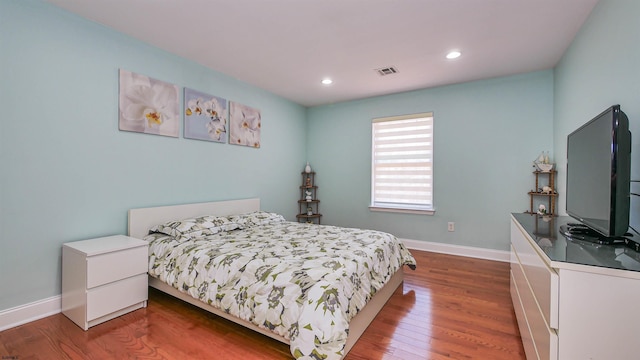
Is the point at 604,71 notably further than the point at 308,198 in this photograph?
No

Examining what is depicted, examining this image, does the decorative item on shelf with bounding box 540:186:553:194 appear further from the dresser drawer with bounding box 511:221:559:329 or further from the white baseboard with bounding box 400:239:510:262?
the dresser drawer with bounding box 511:221:559:329

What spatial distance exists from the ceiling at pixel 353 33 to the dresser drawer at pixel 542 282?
185 cm

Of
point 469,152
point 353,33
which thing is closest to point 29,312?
point 353,33

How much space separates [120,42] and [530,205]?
4.86 metres

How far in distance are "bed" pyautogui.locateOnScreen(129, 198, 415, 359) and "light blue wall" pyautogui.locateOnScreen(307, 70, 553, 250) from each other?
1.48 m

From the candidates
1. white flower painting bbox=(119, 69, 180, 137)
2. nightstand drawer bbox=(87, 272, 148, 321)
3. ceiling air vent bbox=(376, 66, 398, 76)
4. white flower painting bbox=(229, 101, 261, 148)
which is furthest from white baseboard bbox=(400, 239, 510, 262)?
white flower painting bbox=(119, 69, 180, 137)

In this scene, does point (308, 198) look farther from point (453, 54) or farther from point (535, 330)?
point (535, 330)

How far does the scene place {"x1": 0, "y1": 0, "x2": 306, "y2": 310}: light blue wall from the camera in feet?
6.48

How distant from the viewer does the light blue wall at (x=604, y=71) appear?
61.3 inches

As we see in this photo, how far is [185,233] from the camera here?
259 cm

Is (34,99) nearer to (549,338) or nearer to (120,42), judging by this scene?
(120,42)

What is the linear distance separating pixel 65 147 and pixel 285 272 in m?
2.10

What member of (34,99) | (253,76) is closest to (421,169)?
(253,76)

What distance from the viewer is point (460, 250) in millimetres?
3830
